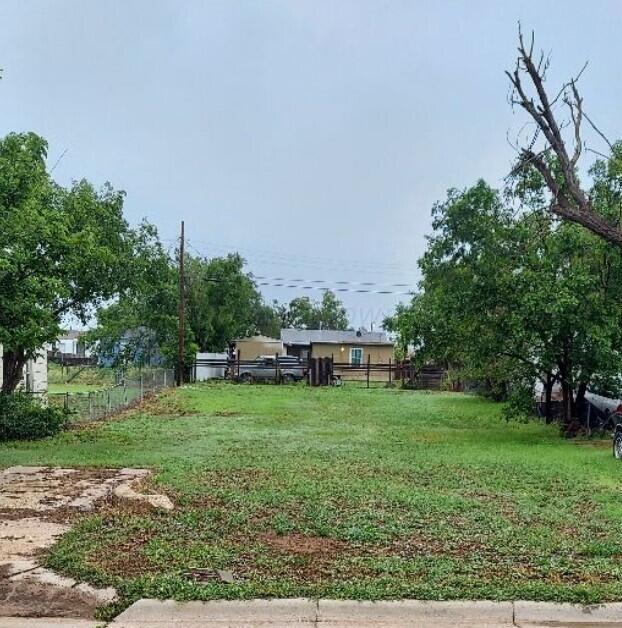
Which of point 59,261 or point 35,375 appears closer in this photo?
point 59,261

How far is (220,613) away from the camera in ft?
15.2

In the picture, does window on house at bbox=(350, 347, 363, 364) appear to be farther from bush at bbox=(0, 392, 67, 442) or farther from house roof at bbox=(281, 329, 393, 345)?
bush at bbox=(0, 392, 67, 442)

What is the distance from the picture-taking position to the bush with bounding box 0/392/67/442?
49.7 ft

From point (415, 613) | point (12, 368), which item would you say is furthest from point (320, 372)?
point (415, 613)

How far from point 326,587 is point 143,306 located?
31357 mm

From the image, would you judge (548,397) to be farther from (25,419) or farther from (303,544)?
(303,544)

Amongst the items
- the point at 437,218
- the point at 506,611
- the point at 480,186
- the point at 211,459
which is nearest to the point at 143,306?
the point at 437,218

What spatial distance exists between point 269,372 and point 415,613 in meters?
33.8

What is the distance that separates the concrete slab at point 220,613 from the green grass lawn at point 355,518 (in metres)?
0.12

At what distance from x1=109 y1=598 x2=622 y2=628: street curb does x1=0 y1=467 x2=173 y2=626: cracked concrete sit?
0.51 m

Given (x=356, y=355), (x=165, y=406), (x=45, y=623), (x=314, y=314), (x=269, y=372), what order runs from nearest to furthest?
(x=45, y=623)
(x=165, y=406)
(x=269, y=372)
(x=356, y=355)
(x=314, y=314)

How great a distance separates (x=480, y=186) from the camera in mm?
20016

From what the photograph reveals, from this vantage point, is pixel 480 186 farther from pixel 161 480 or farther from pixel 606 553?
pixel 606 553

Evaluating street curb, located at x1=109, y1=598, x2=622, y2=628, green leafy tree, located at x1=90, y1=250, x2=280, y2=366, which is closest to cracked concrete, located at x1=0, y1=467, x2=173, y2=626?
street curb, located at x1=109, y1=598, x2=622, y2=628
